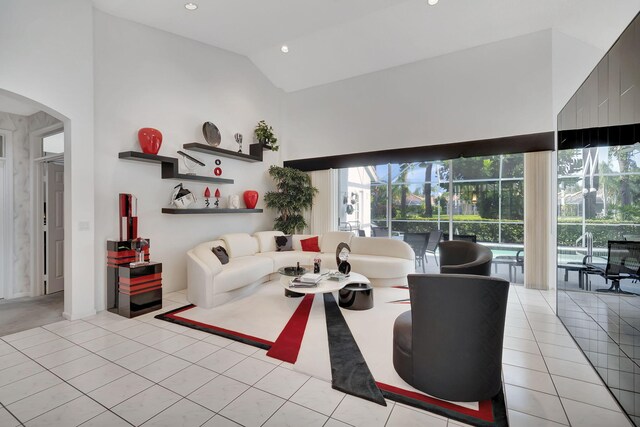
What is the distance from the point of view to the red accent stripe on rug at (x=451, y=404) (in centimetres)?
202

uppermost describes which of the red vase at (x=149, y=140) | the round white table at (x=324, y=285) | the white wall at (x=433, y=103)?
the white wall at (x=433, y=103)

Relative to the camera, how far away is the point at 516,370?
8.57 feet

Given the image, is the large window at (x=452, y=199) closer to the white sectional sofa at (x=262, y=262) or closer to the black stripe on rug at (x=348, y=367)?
the white sectional sofa at (x=262, y=262)

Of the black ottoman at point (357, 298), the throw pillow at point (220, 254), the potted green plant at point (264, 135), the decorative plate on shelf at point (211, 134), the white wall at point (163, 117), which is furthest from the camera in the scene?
the potted green plant at point (264, 135)

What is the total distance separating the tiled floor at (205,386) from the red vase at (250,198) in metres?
3.20

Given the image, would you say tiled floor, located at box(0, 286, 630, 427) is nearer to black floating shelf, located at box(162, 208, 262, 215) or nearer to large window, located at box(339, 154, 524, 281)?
black floating shelf, located at box(162, 208, 262, 215)

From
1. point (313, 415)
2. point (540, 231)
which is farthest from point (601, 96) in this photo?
point (313, 415)

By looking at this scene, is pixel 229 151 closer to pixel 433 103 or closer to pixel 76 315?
pixel 76 315

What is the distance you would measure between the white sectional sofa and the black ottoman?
1121 mm

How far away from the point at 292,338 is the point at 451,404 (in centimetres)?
161

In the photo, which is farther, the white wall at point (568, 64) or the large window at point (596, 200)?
the white wall at point (568, 64)

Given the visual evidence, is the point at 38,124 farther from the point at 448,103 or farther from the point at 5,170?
the point at 448,103

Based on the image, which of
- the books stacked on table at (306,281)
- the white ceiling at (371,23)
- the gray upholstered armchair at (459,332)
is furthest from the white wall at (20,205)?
the gray upholstered armchair at (459,332)

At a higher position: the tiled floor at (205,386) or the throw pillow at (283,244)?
the throw pillow at (283,244)
